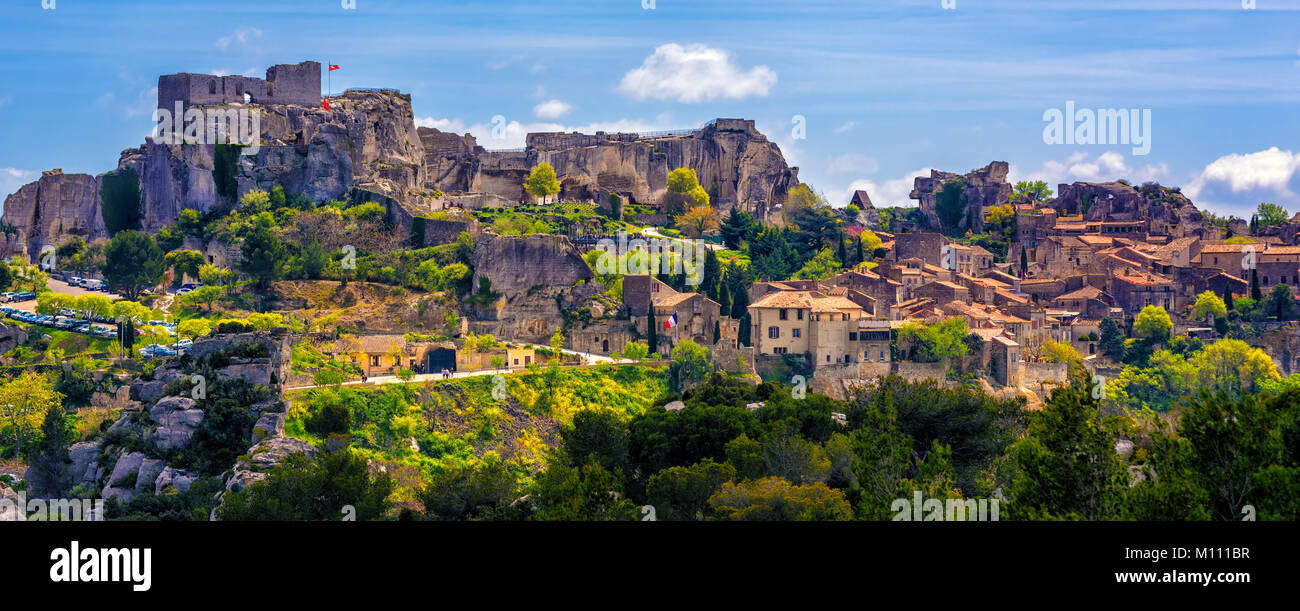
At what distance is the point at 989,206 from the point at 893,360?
31652 millimetres

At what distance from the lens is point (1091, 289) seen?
240ft

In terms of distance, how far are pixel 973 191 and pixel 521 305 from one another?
3916cm

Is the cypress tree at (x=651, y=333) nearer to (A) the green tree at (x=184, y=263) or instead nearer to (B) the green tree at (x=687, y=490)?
(A) the green tree at (x=184, y=263)

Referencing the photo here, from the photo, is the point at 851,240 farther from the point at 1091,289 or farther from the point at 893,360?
the point at 893,360

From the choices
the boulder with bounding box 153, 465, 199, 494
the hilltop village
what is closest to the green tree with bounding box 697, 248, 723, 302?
the hilltop village

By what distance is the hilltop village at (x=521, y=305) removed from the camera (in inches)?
1758

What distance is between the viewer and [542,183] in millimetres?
80750

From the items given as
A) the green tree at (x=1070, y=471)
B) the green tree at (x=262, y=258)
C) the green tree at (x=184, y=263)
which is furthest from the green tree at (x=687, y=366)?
the green tree at (x=1070, y=471)

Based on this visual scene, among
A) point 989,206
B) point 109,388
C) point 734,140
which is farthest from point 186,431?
point 989,206

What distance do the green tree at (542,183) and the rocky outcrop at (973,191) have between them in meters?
24.5

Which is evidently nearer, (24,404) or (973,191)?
(24,404)

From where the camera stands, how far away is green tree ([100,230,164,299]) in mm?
63750

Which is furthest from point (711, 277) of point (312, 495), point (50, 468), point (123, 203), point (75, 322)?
point (312, 495)

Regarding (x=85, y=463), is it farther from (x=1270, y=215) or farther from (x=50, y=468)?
(x=1270, y=215)
